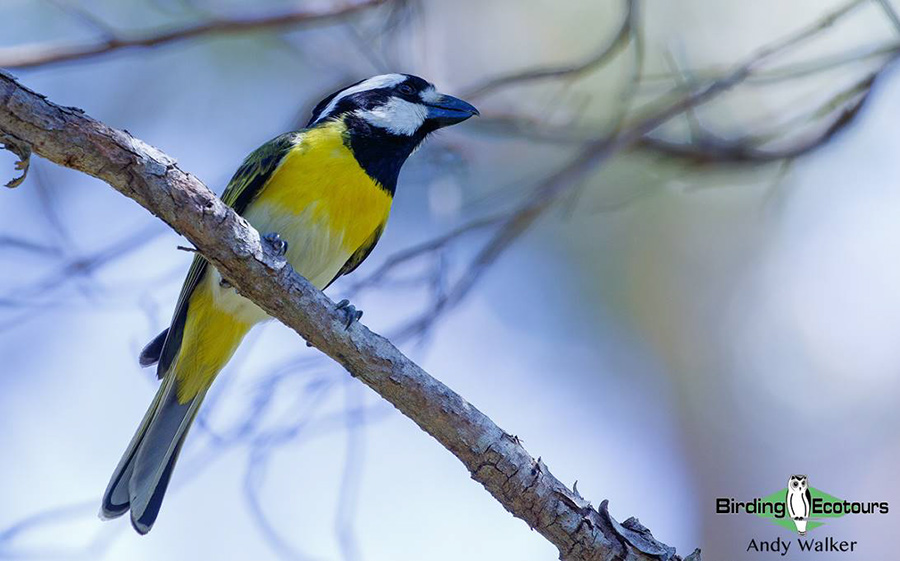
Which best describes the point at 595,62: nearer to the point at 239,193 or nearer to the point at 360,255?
the point at 360,255

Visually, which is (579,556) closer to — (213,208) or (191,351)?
(213,208)

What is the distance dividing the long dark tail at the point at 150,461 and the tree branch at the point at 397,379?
129 centimetres

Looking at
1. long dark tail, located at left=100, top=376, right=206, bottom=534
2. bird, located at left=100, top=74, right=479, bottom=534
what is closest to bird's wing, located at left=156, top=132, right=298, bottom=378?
bird, located at left=100, top=74, right=479, bottom=534

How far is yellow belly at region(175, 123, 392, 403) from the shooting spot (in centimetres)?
419

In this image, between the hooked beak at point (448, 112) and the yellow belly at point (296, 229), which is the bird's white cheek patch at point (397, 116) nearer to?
the hooked beak at point (448, 112)

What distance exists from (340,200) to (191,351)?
2.91ft

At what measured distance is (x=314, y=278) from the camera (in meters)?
4.36

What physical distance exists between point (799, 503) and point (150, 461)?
3340 mm

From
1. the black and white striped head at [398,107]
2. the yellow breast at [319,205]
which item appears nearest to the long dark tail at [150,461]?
the yellow breast at [319,205]

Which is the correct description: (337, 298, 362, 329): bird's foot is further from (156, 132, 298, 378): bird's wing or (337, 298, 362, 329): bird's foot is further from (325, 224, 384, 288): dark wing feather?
(325, 224, 384, 288): dark wing feather

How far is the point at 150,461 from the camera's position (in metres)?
4.22

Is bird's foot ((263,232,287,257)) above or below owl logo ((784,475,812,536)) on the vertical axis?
below

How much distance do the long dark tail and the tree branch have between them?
4.23ft

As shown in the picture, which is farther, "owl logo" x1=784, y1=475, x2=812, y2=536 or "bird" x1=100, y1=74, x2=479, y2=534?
"owl logo" x1=784, y1=475, x2=812, y2=536
